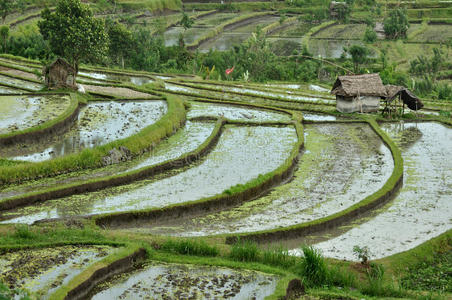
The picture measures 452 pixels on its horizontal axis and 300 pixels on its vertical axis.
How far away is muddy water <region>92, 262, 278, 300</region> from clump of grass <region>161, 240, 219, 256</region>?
17.6 inches

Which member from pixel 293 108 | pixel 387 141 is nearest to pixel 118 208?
pixel 387 141

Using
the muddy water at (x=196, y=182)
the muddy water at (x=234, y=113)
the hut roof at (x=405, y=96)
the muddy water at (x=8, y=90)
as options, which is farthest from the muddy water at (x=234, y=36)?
the muddy water at (x=196, y=182)

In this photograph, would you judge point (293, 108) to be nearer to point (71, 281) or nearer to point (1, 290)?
point (71, 281)

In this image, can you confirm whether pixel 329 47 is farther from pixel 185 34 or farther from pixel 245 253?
pixel 245 253

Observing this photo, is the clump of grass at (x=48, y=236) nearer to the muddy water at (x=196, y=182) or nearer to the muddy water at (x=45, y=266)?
the muddy water at (x=45, y=266)

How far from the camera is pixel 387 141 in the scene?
1670cm

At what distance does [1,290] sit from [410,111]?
17780mm

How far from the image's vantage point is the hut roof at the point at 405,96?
19766mm

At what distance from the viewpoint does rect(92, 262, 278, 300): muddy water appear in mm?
7750

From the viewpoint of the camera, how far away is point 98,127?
55.3 ft

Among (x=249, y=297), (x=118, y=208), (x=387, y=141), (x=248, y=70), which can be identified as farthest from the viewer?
(x=248, y=70)

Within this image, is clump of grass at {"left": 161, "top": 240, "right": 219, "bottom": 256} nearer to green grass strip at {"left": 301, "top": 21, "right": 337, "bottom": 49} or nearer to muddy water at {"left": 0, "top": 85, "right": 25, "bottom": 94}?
muddy water at {"left": 0, "top": 85, "right": 25, "bottom": 94}

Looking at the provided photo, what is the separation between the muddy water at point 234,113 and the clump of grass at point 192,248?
1010cm

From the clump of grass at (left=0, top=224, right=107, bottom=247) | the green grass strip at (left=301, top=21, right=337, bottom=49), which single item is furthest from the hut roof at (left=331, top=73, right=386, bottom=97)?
the green grass strip at (left=301, top=21, right=337, bottom=49)
